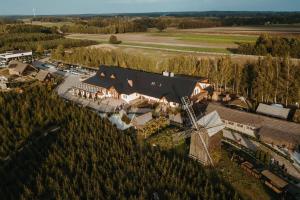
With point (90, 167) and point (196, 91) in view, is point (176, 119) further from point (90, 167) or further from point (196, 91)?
point (90, 167)

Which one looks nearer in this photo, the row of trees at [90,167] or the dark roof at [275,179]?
the row of trees at [90,167]

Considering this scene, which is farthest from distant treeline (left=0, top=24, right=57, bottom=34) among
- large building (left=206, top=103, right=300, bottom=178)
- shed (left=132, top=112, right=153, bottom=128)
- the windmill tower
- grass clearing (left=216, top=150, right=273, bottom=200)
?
grass clearing (left=216, top=150, right=273, bottom=200)

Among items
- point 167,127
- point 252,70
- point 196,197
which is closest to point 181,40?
point 252,70

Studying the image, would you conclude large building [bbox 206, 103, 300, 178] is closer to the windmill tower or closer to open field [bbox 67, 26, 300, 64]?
the windmill tower

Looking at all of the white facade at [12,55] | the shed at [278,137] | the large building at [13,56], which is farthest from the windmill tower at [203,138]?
the white facade at [12,55]

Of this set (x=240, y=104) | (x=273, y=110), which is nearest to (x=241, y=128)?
(x=273, y=110)

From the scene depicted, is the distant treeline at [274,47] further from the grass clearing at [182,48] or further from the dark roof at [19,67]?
the dark roof at [19,67]
